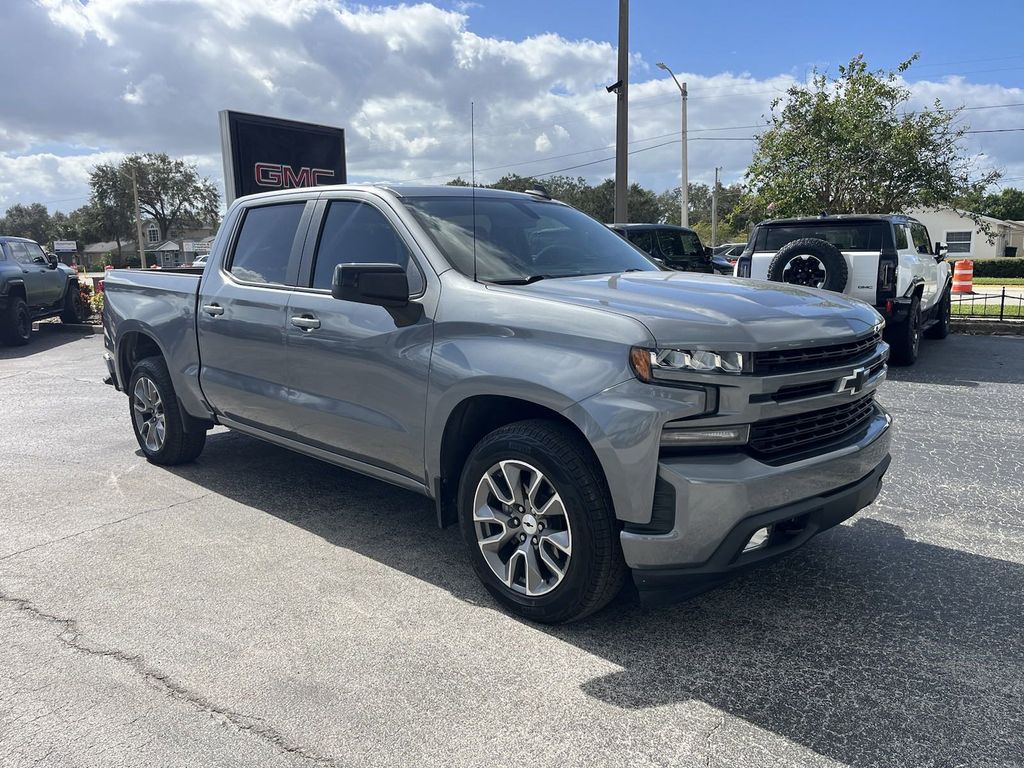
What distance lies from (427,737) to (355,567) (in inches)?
58.5

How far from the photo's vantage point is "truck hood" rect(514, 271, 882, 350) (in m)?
2.90

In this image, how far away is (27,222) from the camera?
364ft

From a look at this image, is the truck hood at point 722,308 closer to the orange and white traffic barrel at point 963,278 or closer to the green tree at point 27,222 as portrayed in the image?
the orange and white traffic barrel at point 963,278

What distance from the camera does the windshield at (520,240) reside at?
12.4 feet

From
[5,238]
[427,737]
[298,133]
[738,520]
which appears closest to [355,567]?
[427,737]

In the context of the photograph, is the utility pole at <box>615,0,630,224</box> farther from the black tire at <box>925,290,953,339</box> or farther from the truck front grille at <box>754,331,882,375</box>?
the truck front grille at <box>754,331,882,375</box>

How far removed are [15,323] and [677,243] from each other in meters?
11.4

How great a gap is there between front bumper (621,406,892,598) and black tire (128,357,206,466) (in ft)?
12.5

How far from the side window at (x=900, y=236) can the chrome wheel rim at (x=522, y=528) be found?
7.62 m

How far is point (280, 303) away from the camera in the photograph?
4.41m

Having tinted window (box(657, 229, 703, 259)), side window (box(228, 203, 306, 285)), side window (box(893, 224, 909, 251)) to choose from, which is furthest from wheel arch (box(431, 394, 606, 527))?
tinted window (box(657, 229, 703, 259))

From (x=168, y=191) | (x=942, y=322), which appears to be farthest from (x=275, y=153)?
(x=168, y=191)

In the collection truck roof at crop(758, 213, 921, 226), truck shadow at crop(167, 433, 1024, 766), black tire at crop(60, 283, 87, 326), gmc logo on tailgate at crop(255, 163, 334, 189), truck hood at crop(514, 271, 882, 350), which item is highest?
gmc logo on tailgate at crop(255, 163, 334, 189)

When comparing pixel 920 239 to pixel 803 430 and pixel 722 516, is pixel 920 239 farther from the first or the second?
pixel 722 516
